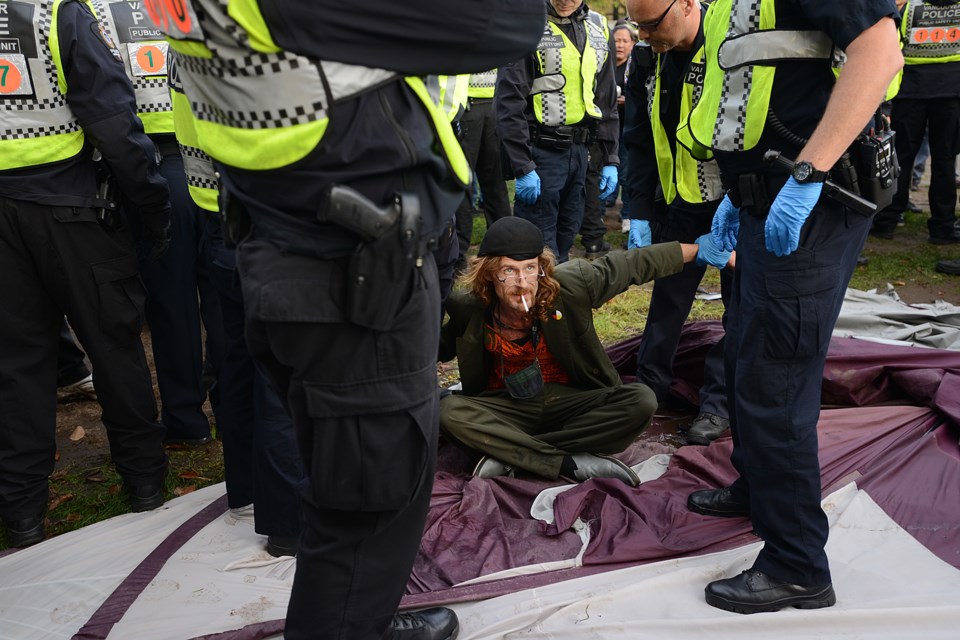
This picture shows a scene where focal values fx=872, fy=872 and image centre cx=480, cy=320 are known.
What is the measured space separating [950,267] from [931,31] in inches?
67.5

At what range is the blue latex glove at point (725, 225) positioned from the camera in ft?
9.76

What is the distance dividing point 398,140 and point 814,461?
142 cm

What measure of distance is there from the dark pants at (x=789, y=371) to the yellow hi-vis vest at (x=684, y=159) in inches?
44.9

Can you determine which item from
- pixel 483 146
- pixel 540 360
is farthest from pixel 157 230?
pixel 483 146

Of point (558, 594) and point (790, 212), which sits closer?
point (790, 212)

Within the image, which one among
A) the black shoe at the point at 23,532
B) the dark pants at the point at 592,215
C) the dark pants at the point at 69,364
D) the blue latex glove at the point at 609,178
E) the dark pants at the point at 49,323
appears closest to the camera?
the dark pants at the point at 49,323

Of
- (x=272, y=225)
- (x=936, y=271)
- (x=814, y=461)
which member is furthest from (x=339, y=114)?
(x=936, y=271)

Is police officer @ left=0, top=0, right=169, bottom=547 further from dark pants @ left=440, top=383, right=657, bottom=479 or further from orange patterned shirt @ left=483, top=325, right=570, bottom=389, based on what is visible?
orange patterned shirt @ left=483, top=325, right=570, bottom=389

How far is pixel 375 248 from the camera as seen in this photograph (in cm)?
153

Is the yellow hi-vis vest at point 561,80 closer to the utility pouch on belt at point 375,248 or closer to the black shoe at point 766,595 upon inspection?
the black shoe at point 766,595

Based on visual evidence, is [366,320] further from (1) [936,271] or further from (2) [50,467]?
(1) [936,271]

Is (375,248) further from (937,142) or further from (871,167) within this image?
(937,142)

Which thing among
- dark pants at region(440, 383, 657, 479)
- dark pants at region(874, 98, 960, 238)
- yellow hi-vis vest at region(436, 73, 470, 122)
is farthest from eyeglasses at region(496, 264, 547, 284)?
dark pants at region(874, 98, 960, 238)

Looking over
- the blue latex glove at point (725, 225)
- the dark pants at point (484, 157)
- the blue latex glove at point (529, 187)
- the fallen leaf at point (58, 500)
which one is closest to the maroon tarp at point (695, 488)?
the blue latex glove at point (725, 225)
